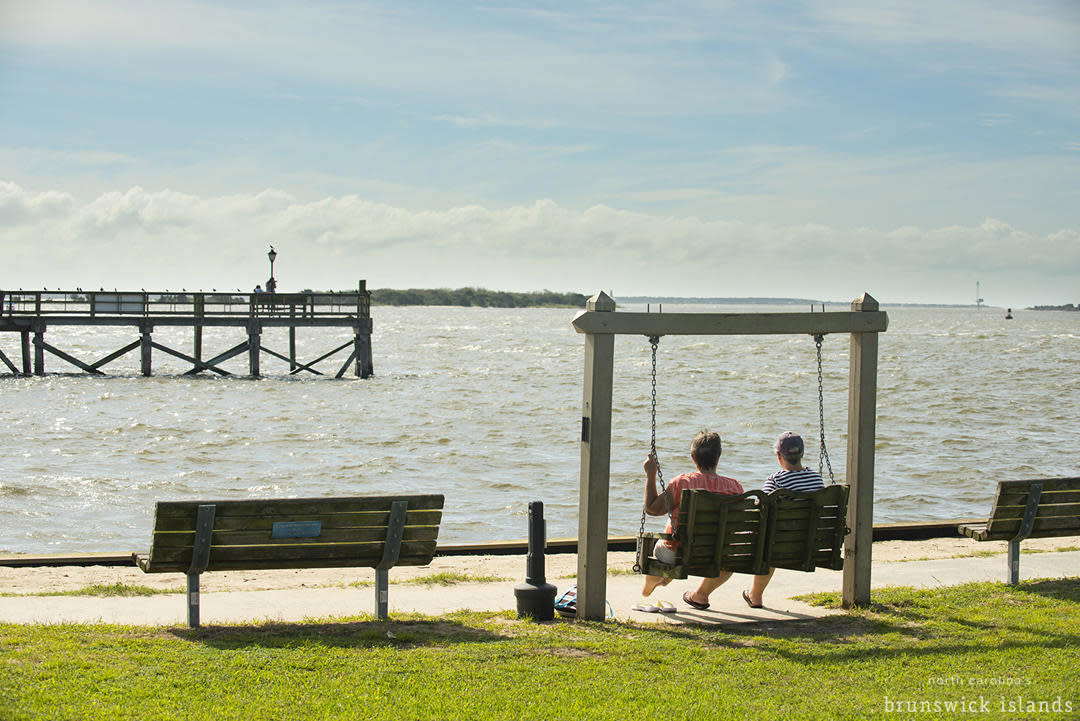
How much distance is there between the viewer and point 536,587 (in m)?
7.70

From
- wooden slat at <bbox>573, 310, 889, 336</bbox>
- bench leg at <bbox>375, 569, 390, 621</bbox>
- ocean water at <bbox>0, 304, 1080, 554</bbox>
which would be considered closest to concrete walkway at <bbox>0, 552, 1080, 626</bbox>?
bench leg at <bbox>375, 569, 390, 621</bbox>

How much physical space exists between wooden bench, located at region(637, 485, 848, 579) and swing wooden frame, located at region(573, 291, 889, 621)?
1.07ft

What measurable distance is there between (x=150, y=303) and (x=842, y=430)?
26.3m

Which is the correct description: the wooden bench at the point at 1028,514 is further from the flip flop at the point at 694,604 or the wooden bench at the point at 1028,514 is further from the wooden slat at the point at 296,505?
the wooden slat at the point at 296,505

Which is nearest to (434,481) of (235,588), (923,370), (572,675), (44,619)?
(235,588)

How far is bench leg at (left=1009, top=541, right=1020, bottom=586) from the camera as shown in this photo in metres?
8.90

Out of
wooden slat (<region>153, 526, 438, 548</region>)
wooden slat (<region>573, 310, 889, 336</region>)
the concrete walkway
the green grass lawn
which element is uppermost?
wooden slat (<region>573, 310, 889, 336</region>)

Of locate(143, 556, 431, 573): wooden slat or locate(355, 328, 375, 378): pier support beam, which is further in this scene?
locate(355, 328, 375, 378): pier support beam

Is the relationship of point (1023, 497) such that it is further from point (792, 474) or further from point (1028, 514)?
point (792, 474)

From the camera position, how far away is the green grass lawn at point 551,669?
18.1 feet

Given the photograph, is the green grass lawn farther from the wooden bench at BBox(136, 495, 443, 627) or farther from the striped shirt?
the striped shirt

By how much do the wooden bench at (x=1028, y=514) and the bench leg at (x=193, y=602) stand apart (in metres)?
5.63

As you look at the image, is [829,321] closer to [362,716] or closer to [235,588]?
[362,716]

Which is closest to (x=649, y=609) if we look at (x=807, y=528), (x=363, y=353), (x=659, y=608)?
(x=659, y=608)
